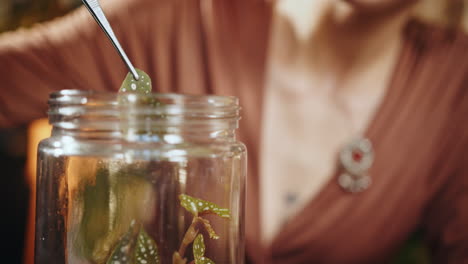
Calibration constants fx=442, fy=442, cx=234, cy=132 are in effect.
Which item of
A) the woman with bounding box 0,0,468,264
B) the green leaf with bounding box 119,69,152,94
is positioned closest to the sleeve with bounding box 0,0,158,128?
the woman with bounding box 0,0,468,264

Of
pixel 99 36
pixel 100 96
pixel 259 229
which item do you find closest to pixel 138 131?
pixel 100 96

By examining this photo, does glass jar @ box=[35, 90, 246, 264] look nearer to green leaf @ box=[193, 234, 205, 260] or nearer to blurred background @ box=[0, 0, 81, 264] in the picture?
green leaf @ box=[193, 234, 205, 260]

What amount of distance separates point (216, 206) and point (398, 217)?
0.61 metres

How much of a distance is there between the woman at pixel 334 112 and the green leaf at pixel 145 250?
0.47m


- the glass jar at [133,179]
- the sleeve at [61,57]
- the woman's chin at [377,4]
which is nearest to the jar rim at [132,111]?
the glass jar at [133,179]

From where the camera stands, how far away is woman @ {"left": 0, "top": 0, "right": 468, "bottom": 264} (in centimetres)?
71

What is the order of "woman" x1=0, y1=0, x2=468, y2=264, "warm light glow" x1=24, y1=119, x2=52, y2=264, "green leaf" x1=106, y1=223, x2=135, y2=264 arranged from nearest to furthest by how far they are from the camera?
"green leaf" x1=106, y1=223, x2=135, y2=264, "woman" x1=0, y1=0, x2=468, y2=264, "warm light glow" x1=24, y1=119, x2=52, y2=264

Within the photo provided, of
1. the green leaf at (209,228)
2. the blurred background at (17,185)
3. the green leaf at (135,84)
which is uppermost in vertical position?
the green leaf at (135,84)

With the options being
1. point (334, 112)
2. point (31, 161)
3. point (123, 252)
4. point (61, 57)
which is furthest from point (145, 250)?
point (31, 161)

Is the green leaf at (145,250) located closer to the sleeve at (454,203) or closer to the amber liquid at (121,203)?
the amber liquid at (121,203)

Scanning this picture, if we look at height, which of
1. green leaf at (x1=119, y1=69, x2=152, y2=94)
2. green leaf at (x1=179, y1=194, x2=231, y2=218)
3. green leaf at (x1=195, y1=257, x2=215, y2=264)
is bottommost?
green leaf at (x1=195, y1=257, x2=215, y2=264)

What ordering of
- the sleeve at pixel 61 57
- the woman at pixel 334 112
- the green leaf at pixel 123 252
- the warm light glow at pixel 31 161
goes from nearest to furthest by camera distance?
the green leaf at pixel 123 252 < the sleeve at pixel 61 57 < the woman at pixel 334 112 < the warm light glow at pixel 31 161

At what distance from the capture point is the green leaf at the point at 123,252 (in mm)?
220

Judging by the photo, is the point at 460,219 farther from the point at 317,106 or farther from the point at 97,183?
the point at 97,183
